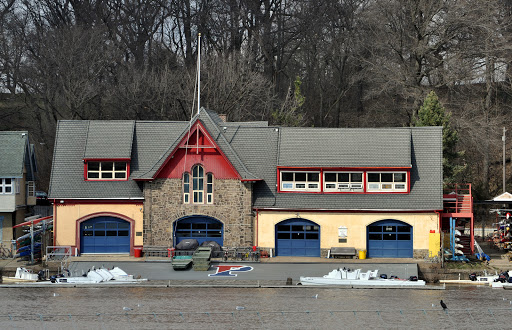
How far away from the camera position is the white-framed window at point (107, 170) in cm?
5119

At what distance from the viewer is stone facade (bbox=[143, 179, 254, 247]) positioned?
4988cm

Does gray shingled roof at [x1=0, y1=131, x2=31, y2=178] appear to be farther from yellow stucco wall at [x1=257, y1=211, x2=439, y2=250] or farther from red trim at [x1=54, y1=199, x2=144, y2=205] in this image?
yellow stucco wall at [x1=257, y1=211, x2=439, y2=250]

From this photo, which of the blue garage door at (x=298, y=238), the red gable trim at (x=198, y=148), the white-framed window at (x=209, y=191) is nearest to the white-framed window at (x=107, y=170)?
the red gable trim at (x=198, y=148)

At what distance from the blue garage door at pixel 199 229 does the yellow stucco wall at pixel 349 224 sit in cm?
256

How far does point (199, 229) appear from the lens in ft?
166

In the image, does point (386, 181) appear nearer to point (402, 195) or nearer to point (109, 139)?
point (402, 195)

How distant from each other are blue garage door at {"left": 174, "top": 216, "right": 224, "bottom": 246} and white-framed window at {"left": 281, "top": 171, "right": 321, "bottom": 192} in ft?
15.5

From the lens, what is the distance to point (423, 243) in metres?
49.1

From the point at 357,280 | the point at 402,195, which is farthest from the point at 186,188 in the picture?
the point at 402,195

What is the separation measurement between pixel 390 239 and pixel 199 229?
11549 mm

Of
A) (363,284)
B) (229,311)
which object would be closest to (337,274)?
(363,284)

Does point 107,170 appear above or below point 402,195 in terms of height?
above

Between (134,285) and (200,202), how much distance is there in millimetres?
7806

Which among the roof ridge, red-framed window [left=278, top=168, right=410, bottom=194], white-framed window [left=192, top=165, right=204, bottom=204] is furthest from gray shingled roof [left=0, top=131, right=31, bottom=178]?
red-framed window [left=278, top=168, right=410, bottom=194]
